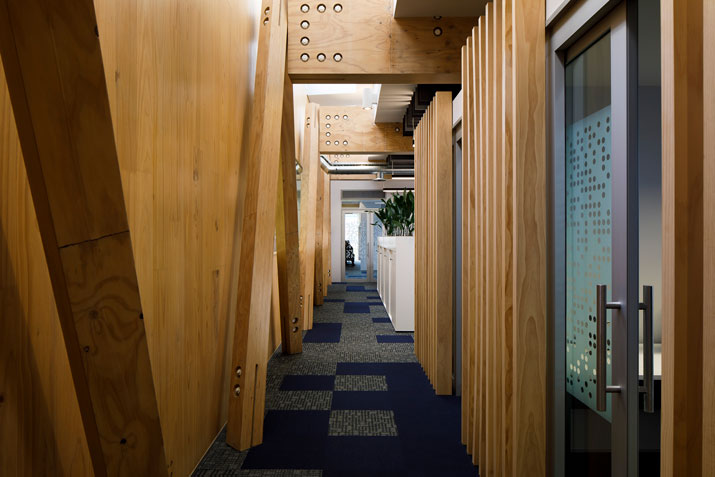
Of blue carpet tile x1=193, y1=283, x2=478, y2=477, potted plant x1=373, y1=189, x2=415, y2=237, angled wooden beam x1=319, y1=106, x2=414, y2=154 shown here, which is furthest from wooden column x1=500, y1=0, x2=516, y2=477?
angled wooden beam x1=319, y1=106, x2=414, y2=154


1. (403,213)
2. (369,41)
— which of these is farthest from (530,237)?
(403,213)

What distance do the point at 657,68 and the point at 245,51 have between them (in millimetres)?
2421

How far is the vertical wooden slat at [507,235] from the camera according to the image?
1888 millimetres

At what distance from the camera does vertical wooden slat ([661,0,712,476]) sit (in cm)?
93

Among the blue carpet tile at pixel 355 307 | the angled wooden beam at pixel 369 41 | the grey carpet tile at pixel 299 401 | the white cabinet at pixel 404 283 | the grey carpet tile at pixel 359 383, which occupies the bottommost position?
the blue carpet tile at pixel 355 307

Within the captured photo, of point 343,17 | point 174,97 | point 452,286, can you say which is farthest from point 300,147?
point 174,97

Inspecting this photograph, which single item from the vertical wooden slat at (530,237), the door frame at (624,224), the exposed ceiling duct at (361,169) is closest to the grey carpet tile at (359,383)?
the vertical wooden slat at (530,237)

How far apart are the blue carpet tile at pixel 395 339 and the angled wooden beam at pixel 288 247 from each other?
100cm

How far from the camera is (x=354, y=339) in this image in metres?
5.31

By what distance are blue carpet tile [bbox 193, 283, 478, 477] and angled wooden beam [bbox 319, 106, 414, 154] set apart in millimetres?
3147

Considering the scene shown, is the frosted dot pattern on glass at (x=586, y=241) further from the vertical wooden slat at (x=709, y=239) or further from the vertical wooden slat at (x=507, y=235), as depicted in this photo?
the vertical wooden slat at (x=709, y=239)

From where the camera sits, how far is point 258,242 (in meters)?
2.85

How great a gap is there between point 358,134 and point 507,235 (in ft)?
17.4

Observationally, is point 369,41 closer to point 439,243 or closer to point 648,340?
point 439,243
